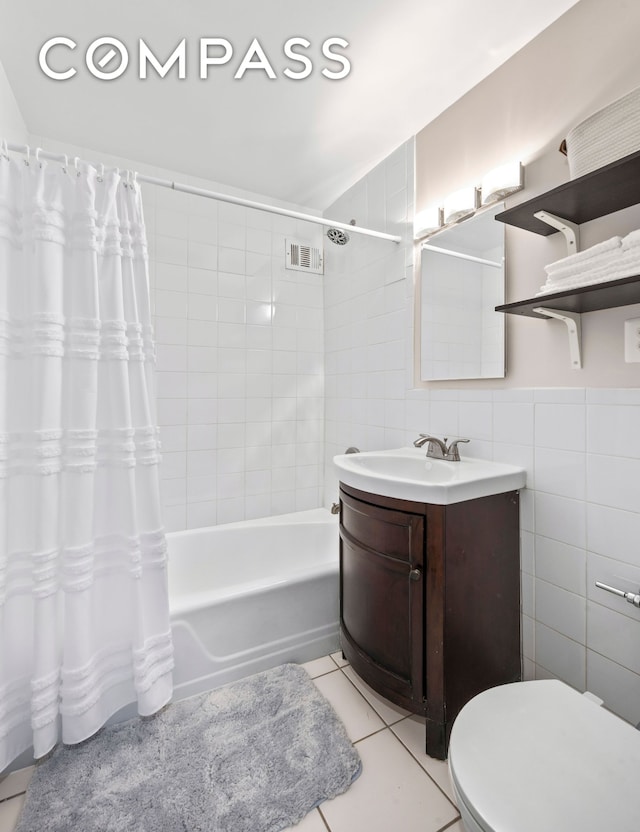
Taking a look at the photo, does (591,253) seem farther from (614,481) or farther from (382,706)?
(382,706)

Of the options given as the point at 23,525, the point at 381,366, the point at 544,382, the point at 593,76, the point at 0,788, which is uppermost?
the point at 593,76

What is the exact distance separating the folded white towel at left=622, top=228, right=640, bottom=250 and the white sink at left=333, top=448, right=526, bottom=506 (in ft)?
2.34

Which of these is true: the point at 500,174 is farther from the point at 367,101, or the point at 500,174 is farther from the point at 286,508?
the point at 286,508

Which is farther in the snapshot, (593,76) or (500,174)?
(500,174)

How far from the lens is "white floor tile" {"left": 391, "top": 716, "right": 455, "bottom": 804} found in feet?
3.76

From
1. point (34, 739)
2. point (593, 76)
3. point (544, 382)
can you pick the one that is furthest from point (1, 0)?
point (34, 739)

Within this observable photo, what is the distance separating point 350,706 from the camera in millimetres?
1429

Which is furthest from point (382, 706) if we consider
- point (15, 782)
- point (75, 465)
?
point (75, 465)

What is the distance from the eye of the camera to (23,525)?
46.7 inches

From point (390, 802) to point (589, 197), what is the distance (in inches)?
69.1

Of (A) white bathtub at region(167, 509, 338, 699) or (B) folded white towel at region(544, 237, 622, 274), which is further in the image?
(A) white bathtub at region(167, 509, 338, 699)

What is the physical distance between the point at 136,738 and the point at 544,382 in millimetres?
1797

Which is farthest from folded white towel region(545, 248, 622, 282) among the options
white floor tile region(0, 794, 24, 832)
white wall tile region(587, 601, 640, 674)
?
white floor tile region(0, 794, 24, 832)

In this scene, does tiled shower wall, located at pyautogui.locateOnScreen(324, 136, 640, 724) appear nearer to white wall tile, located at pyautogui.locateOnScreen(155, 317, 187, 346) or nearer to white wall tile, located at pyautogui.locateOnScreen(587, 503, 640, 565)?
white wall tile, located at pyautogui.locateOnScreen(587, 503, 640, 565)
